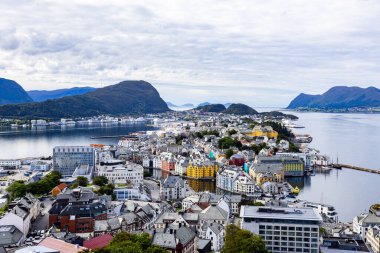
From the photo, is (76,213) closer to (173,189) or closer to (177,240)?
(177,240)

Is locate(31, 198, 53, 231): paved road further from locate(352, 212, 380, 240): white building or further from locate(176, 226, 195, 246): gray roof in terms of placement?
locate(352, 212, 380, 240): white building

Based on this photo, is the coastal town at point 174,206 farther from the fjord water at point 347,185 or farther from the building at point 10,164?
the fjord water at point 347,185

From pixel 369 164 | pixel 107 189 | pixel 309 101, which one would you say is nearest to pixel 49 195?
pixel 107 189

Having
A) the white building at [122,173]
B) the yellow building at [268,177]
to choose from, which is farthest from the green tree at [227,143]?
the white building at [122,173]

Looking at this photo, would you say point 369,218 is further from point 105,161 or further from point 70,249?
point 105,161

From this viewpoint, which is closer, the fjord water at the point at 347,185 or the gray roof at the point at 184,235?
the gray roof at the point at 184,235
